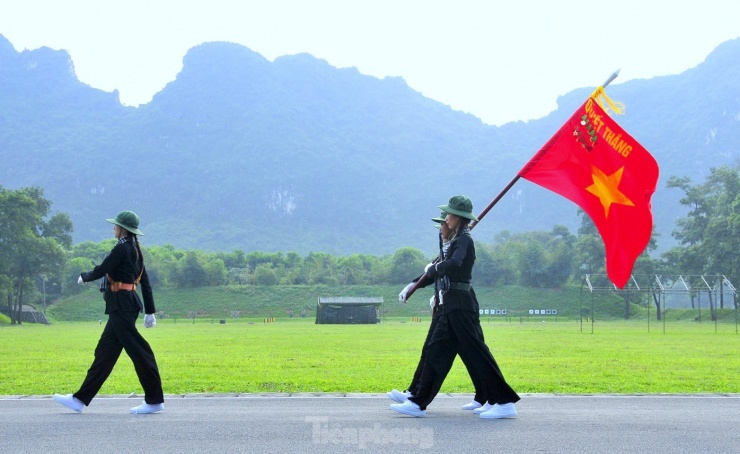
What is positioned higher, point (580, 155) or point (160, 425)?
point (580, 155)

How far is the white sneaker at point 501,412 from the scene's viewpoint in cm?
859

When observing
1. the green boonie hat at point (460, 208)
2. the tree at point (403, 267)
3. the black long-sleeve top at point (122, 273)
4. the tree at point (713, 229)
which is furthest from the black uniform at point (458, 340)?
the tree at point (403, 267)

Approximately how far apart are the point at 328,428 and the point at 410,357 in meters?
12.2

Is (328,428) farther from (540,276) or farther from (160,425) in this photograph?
(540,276)

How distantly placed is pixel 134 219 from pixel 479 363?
13.3 ft

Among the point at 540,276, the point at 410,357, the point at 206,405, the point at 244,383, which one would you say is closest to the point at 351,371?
the point at 244,383

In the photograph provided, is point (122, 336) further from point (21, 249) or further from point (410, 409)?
point (21, 249)

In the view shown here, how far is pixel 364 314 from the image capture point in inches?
2726

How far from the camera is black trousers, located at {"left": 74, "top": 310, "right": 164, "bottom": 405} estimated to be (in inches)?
357

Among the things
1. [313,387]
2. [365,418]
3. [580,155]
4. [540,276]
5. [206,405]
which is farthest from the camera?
[540,276]

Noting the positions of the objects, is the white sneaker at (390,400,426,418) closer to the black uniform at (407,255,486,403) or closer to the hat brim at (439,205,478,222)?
the black uniform at (407,255,486,403)

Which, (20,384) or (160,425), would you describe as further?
(20,384)

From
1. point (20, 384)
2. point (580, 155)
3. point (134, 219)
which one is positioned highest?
point (580, 155)

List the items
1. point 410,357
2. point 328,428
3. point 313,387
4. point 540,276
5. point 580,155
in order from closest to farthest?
point 328,428, point 580,155, point 313,387, point 410,357, point 540,276
